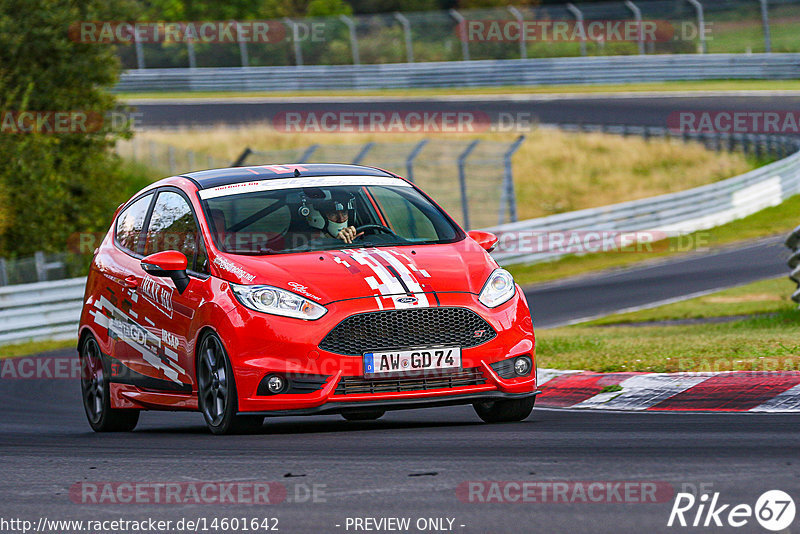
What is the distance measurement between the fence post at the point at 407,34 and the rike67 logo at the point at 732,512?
38338 mm

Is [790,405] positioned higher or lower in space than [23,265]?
higher

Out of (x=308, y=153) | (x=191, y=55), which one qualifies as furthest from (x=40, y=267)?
(x=191, y=55)

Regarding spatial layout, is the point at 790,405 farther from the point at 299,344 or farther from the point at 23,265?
the point at 23,265

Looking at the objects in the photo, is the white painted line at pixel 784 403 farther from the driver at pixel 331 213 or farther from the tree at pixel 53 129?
the tree at pixel 53 129

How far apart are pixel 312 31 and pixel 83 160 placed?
1833 centimetres

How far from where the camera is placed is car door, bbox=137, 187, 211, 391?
7988 millimetres

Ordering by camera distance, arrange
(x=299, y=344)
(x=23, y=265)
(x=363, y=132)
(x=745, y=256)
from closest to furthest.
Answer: (x=299, y=344), (x=23, y=265), (x=745, y=256), (x=363, y=132)

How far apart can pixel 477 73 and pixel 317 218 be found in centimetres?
3673

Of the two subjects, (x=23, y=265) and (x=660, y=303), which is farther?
(x=23, y=265)

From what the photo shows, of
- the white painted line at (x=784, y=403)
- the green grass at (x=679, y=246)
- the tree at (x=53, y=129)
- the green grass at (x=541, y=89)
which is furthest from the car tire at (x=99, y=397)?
the green grass at (x=541, y=89)

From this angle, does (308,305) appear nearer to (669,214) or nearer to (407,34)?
(669,214)

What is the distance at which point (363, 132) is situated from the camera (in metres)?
37.2

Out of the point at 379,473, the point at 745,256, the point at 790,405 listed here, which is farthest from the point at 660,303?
the point at 379,473

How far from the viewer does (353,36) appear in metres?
44.6
